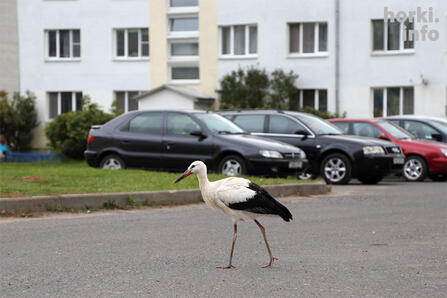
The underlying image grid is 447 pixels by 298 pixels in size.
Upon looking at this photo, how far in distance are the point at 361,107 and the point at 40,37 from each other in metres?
16.7

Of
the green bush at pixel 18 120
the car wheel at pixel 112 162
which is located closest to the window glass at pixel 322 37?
the green bush at pixel 18 120

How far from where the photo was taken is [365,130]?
20.7 m

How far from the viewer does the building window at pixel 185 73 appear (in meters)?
38.7

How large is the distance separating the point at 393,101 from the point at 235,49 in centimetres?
786

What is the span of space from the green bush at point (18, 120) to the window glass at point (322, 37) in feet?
48.4

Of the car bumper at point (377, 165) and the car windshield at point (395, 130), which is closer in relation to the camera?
the car bumper at point (377, 165)

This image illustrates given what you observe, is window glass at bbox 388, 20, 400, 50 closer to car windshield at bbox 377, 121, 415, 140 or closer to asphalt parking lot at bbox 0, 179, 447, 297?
car windshield at bbox 377, 121, 415, 140

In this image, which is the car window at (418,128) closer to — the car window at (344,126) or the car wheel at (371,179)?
the car window at (344,126)

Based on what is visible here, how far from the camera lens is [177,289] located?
629cm

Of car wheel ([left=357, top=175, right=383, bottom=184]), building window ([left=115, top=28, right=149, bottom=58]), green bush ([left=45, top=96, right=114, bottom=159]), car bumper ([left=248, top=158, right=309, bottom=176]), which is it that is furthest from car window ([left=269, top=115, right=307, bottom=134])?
building window ([left=115, top=28, right=149, bottom=58])

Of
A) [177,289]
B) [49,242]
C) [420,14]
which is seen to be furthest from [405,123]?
[177,289]

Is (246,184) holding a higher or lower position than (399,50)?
lower

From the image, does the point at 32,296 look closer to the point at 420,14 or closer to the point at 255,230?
the point at 255,230

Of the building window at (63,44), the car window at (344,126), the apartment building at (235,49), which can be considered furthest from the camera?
the building window at (63,44)
